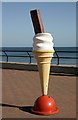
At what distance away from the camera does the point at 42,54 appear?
488 centimetres

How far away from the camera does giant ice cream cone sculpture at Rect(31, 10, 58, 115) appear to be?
4.87 metres

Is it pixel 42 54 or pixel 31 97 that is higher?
pixel 42 54

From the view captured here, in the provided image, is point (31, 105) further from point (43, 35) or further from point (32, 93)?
point (43, 35)

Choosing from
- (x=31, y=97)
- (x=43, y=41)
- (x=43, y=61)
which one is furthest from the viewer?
(x=31, y=97)

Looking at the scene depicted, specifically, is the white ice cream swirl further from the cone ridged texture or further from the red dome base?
the red dome base

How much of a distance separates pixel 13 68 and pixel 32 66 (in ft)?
4.91

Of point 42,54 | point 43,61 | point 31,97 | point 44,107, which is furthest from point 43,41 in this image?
point 31,97

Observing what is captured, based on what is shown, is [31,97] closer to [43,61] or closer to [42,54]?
[43,61]

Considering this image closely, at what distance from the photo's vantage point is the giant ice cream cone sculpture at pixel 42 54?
192 inches

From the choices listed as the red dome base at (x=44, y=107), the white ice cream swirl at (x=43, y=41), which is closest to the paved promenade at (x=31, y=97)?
the red dome base at (x=44, y=107)

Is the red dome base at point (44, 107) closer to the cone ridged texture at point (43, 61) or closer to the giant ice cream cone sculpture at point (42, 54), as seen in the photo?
Answer: the giant ice cream cone sculpture at point (42, 54)

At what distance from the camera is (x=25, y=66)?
12.5m

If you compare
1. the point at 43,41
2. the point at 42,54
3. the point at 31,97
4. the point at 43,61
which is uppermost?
the point at 43,41

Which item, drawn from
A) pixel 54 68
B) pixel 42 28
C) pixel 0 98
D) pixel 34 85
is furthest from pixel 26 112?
pixel 54 68
